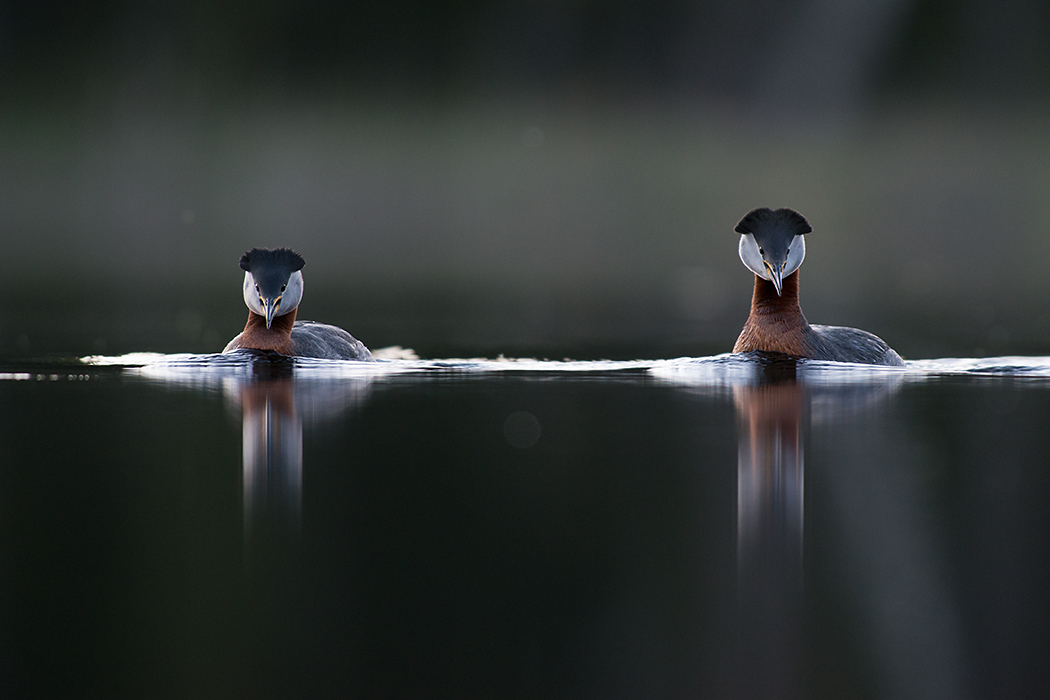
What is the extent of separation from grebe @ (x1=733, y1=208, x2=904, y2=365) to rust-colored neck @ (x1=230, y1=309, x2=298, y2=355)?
18.9 feet

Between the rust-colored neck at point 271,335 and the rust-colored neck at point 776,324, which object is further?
the rust-colored neck at point 271,335

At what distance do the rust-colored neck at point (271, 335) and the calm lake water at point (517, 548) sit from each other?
15.6 ft

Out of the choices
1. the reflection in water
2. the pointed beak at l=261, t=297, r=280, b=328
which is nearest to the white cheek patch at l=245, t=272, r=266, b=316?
the pointed beak at l=261, t=297, r=280, b=328

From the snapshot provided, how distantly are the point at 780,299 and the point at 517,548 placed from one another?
10703 millimetres

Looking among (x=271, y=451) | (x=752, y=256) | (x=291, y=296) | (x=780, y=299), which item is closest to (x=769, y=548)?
(x=271, y=451)

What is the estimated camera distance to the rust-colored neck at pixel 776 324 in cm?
1564

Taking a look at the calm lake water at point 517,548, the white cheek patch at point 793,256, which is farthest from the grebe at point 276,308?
the white cheek patch at point 793,256

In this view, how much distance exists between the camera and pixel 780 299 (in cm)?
1602

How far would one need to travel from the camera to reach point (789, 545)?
19.9 feet

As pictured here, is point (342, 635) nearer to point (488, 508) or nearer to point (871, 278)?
point (488, 508)

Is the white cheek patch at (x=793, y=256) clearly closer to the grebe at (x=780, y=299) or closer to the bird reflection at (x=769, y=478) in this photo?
the grebe at (x=780, y=299)

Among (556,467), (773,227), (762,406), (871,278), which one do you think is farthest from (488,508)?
(871,278)

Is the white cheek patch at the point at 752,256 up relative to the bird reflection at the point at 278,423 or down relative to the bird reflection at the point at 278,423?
up

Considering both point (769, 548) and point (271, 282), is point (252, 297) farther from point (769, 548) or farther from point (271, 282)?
point (769, 548)
